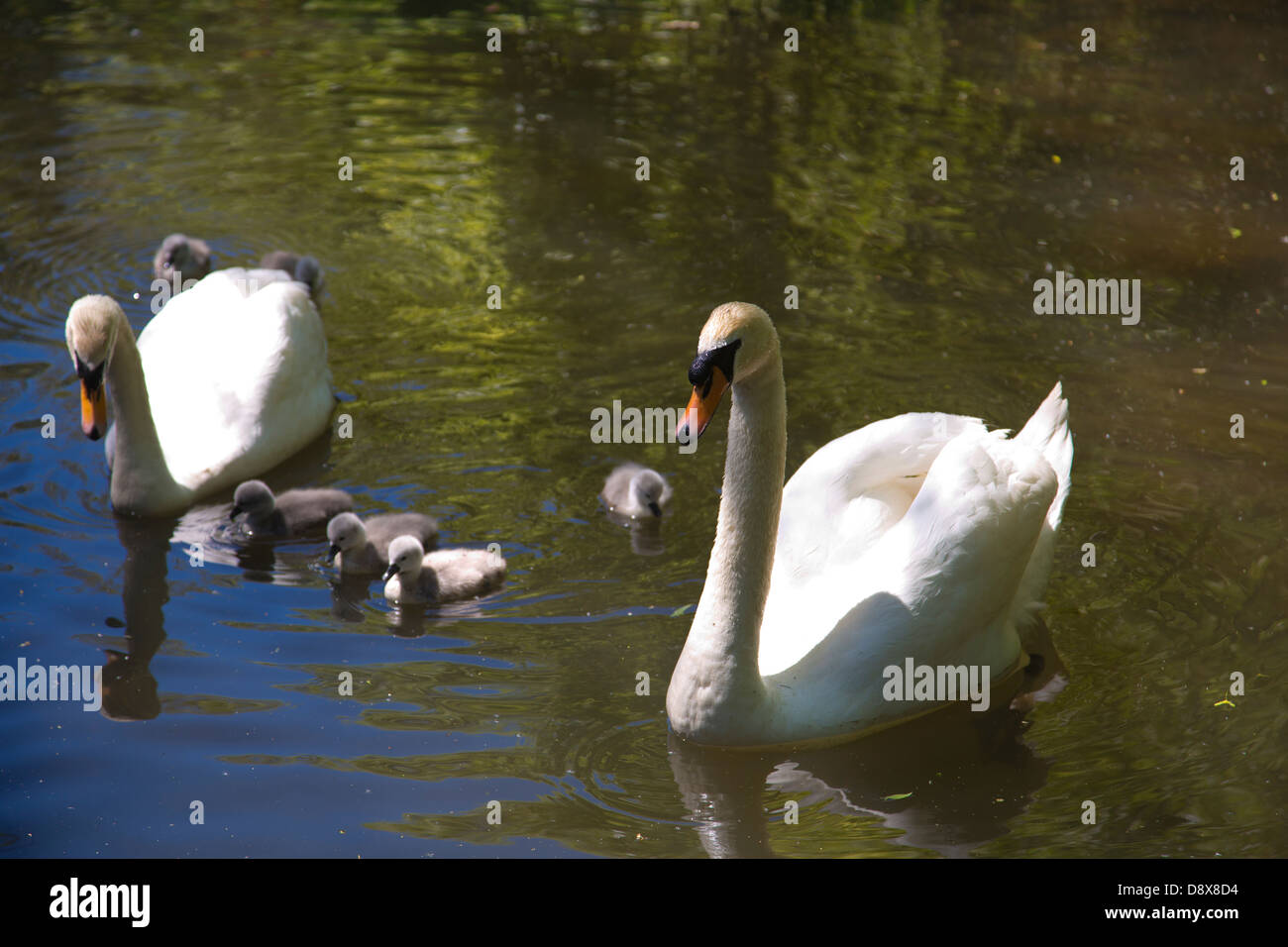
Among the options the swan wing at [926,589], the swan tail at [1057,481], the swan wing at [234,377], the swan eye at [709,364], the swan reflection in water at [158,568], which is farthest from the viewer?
the swan wing at [234,377]

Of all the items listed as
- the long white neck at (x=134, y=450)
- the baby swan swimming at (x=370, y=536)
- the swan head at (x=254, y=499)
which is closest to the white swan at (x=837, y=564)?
the baby swan swimming at (x=370, y=536)

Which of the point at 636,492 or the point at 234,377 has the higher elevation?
the point at 234,377

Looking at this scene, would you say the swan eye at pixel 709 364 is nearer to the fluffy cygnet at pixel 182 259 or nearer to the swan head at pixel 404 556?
the swan head at pixel 404 556

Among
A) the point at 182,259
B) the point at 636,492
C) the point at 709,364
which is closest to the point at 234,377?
the point at 182,259

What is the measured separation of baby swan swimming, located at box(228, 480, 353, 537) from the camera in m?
7.71

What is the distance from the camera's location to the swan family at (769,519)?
5852 millimetres

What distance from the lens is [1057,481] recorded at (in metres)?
6.76

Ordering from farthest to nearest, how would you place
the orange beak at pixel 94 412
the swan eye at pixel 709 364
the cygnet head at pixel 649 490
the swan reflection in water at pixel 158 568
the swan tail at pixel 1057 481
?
the cygnet head at pixel 649 490 < the orange beak at pixel 94 412 < the swan tail at pixel 1057 481 < the swan reflection in water at pixel 158 568 < the swan eye at pixel 709 364

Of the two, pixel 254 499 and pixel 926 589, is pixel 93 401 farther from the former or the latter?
pixel 926 589

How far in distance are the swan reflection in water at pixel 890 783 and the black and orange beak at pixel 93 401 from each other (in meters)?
3.53

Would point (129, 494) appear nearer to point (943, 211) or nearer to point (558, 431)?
point (558, 431)

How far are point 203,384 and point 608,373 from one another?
253 cm

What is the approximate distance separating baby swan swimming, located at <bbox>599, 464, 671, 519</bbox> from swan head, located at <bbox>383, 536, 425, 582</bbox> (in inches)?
51.8

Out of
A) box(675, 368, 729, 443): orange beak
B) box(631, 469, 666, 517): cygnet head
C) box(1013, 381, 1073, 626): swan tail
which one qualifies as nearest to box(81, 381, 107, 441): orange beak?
box(631, 469, 666, 517): cygnet head
